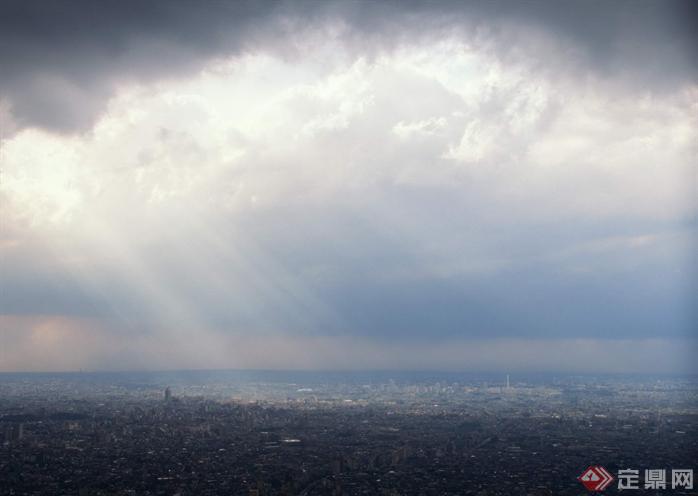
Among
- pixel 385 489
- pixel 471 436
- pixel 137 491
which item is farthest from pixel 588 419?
pixel 137 491

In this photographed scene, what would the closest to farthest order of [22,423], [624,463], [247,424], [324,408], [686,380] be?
[624,463] < [22,423] < [247,424] < [324,408] < [686,380]

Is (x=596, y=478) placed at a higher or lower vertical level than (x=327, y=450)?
higher

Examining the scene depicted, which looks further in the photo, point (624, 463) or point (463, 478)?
point (624, 463)

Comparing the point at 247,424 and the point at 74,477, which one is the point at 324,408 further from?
the point at 74,477

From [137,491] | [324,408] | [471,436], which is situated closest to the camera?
[137,491]

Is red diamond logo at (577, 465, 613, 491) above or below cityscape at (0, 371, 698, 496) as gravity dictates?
above

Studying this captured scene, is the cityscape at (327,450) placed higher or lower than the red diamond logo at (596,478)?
lower

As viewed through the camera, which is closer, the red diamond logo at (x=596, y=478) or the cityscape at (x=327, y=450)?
the red diamond logo at (x=596, y=478)

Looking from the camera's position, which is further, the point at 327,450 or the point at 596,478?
the point at 327,450
